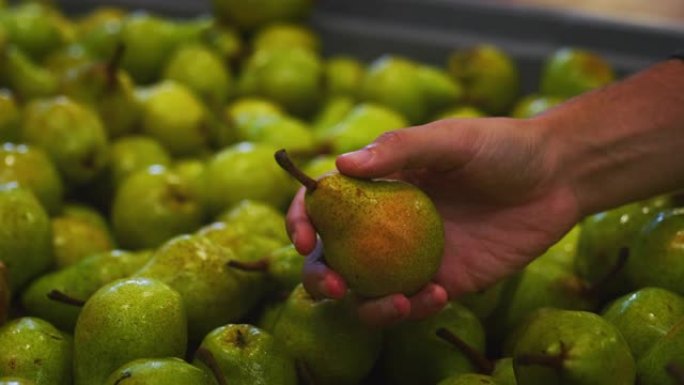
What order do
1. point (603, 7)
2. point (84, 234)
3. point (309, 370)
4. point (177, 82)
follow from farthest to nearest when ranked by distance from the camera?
point (603, 7), point (177, 82), point (84, 234), point (309, 370)

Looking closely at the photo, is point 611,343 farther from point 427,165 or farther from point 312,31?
point 312,31

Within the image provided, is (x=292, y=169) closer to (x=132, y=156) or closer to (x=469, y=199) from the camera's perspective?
(x=469, y=199)

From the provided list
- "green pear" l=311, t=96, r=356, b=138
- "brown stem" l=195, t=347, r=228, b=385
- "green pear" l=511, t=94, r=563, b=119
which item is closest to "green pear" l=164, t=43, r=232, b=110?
"green pear" l=311, t=96, r=356, b=138

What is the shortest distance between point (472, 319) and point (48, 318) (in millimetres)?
751

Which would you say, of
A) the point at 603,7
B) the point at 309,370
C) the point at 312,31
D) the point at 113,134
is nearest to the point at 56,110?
Answer: the point at 113,134

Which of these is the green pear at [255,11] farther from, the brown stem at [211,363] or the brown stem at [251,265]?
the brown stem at [211,363]

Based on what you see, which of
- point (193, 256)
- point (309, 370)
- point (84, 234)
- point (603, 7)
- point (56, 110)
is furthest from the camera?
point (603, 7)

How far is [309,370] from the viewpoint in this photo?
1.42 m

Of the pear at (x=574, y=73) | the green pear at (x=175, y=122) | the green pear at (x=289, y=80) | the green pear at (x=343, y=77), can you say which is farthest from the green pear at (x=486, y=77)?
the green pear at (x=175, y=122)

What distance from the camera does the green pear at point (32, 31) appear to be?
8.41 feet

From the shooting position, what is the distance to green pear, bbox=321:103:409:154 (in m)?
2.27

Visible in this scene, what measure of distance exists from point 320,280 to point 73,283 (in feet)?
1.76

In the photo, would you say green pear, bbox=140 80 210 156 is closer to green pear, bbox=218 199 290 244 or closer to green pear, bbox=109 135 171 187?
green pear, bbox=109 135 171 187

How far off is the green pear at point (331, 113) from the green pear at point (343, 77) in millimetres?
26
